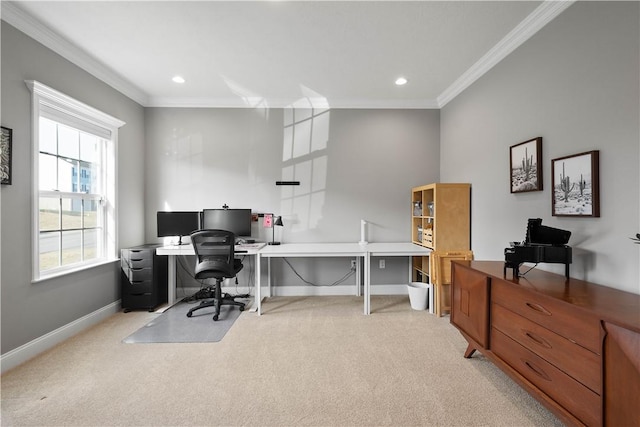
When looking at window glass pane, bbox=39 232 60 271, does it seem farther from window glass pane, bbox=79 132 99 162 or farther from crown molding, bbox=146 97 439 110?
crown molding, bbox=146 97 439 110

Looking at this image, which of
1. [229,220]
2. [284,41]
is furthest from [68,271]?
[284,41]

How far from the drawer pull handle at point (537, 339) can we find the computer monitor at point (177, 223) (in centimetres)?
357

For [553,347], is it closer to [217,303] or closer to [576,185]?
[576,185]

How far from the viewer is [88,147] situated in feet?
10.1

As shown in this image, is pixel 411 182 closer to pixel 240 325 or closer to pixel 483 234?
pixel 483 234

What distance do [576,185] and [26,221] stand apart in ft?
13.8

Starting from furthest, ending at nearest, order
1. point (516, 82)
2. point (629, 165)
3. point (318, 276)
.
A: point (318, 276) → point (516, 82) → point (629, 165)

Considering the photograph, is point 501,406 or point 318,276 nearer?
point 501,406

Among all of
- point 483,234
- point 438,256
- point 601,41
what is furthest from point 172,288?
point 601,41

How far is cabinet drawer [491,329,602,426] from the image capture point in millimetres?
1248

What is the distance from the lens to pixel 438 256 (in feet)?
10.4

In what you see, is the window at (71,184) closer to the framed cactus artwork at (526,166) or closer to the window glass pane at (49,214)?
the window glass pane at (49,214)

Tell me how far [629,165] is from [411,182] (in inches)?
96.5

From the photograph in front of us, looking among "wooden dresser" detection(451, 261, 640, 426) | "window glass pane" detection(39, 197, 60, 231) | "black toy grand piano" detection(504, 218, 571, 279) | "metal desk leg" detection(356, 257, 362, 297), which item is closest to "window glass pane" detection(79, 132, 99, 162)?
"window glass pane" detection(39, 197, 60, 231)
